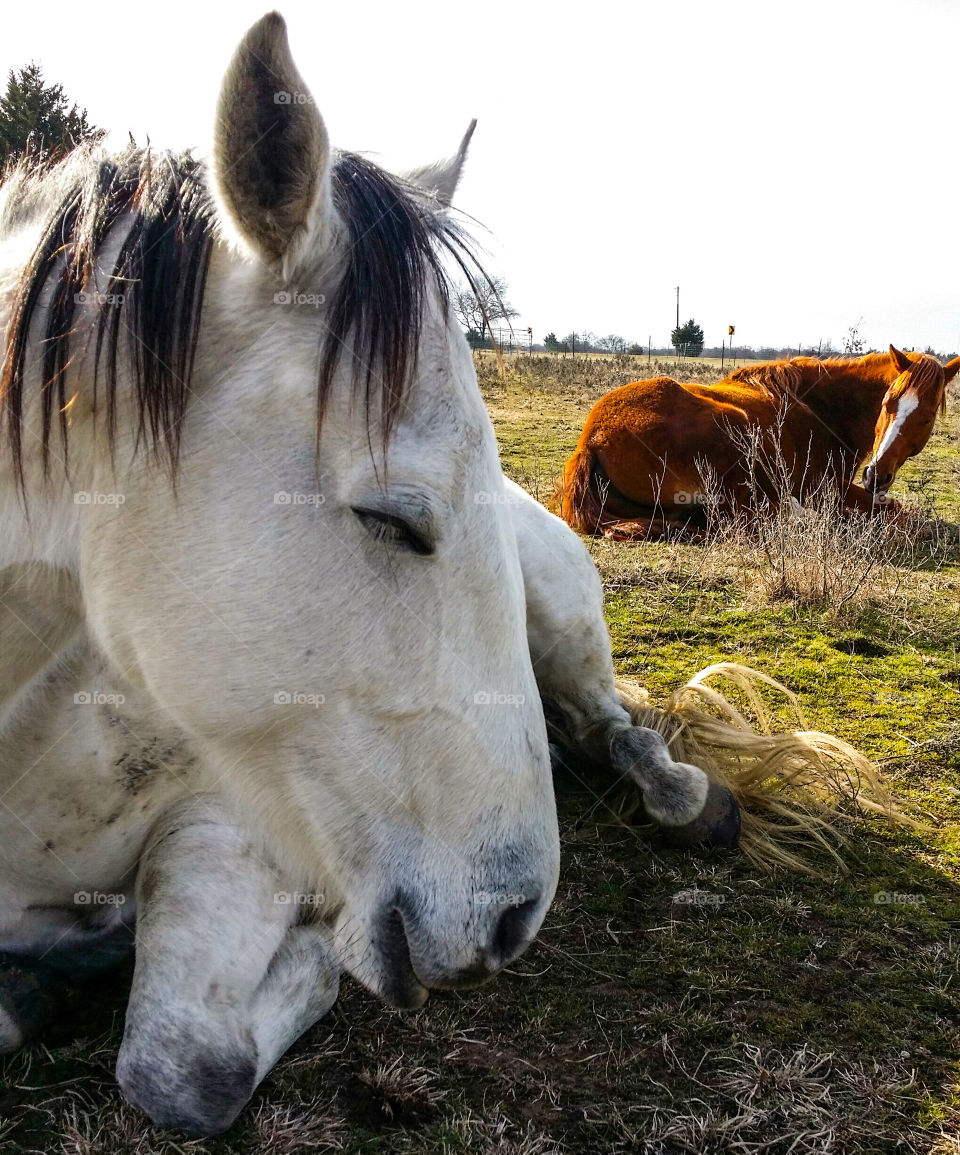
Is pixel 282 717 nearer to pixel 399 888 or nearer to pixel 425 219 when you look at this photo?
pixel 399 888

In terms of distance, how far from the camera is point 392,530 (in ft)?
5.24

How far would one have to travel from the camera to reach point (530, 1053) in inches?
83.5

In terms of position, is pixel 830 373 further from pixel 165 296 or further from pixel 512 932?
pixel 165 296

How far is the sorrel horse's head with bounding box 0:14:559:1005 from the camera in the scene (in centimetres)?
157

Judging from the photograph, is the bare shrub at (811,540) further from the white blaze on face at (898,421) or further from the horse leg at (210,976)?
the horse leg at (210,976)

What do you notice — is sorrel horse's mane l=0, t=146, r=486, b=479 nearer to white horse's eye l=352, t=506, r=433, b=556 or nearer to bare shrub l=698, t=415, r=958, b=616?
white horse's eye l=352, t=506, r=433, b=556

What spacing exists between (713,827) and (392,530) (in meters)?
1.93

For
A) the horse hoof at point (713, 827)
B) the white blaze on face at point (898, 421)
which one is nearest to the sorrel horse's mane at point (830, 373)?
the white blaze on face at point (898, 421)

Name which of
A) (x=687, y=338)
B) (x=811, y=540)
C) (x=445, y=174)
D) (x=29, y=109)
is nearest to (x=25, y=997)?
(x=445, y=174)

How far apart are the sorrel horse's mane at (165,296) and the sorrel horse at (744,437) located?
552 centimetres

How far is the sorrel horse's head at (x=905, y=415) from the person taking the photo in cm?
→ 801

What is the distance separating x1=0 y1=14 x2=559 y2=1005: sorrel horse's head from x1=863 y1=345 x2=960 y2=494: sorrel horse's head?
282 inches

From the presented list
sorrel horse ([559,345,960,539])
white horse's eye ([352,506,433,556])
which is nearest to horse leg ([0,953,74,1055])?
white horse's eye ([352,506,433,556])

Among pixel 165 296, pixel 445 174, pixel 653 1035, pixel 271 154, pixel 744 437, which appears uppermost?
pixel 445 174
